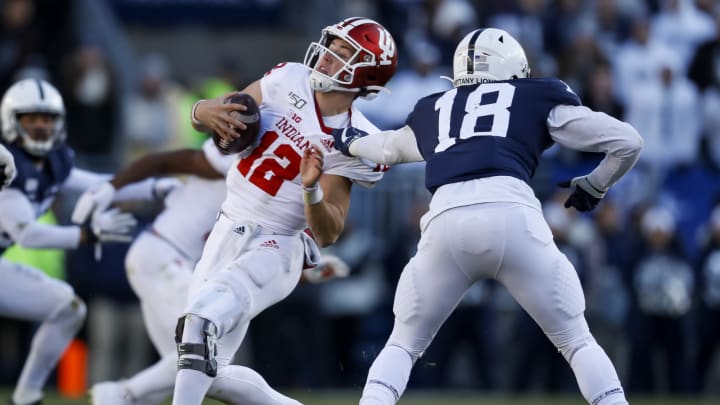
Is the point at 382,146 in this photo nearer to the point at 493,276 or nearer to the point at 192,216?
the point at 493,276

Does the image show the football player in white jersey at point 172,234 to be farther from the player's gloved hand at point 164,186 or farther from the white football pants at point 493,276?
the white football pants at point 493,276

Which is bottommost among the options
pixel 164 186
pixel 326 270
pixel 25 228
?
pixel 326 270

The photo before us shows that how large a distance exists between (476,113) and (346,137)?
0.60m

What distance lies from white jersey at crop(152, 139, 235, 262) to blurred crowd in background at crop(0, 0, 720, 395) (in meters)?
4.06

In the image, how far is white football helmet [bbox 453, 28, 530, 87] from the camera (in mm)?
6543

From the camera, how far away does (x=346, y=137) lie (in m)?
6.54

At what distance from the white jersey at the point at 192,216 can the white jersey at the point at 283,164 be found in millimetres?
1073

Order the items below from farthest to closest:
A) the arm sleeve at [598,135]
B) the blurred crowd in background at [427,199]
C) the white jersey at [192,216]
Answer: the blurred crowd in background at [427,199]
the white jersey at [192,216]
the arm sleeve at [598,135]

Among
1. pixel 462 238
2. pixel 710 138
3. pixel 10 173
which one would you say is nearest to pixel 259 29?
pixel 710 138

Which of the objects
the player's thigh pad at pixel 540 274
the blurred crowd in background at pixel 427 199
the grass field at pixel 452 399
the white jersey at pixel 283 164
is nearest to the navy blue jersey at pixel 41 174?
the white jersey at pixel 283 164

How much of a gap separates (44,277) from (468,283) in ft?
9.27

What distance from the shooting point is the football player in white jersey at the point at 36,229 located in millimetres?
7871

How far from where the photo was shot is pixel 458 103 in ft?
21.1

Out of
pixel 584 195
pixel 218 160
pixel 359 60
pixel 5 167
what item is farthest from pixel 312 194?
pixel 5 167
